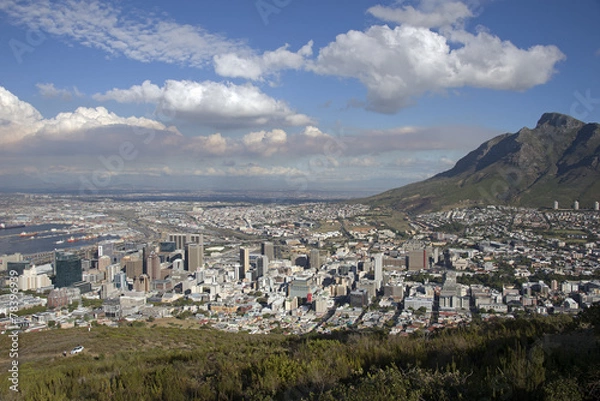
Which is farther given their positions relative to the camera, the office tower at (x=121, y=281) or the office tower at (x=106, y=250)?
the office tower at (x=106, y=250)

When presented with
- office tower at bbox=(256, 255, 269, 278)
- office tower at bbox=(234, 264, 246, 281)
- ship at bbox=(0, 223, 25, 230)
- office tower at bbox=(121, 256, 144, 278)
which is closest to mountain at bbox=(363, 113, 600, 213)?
office tower at bbox=(256, 255, 269, 278)

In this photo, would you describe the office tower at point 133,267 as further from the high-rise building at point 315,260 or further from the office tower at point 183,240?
the high-rise building at point 315,260

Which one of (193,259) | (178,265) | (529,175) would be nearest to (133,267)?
(178,265)

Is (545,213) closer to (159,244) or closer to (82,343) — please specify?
(159,244)

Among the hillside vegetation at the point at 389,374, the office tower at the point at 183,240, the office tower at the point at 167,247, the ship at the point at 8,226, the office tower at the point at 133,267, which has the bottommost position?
the office tower at the point at 133,267

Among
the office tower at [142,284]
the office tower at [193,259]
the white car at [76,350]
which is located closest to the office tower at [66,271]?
the office tower at [142,284]

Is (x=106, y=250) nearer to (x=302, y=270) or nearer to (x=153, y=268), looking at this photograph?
(x=153, y=268)
